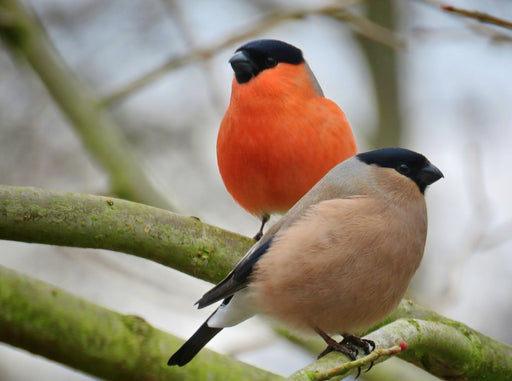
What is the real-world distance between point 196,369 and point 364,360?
759 mm

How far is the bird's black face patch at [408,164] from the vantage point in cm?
281

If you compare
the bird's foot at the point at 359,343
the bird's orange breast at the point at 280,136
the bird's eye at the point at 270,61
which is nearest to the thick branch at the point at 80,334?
the bird's foot at the point at 359,343

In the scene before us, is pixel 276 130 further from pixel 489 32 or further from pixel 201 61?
pixel 201 61

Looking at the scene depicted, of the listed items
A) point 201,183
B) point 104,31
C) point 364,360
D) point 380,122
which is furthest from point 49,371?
point 364,360

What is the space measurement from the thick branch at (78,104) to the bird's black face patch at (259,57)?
1412 millimetres

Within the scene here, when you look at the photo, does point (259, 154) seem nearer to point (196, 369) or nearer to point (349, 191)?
point (349, 191)

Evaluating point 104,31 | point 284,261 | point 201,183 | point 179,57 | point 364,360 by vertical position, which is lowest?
point 201,183

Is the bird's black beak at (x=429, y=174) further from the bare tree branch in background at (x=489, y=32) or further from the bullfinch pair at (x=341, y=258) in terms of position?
the bare tree branch in background at (x=489, y=32)

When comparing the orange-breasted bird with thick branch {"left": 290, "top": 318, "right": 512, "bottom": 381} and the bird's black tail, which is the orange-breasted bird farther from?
the bird's black tail

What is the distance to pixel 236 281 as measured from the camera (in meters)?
2.69

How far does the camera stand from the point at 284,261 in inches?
105

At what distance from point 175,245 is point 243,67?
3.41ft

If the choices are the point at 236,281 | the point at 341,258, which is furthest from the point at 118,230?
the point at 341,258

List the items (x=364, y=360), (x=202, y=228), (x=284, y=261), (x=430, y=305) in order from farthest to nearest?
(x=430, y=305)
(x=202, y=228)
(x=284, y=261)
(x=364, y=360)
